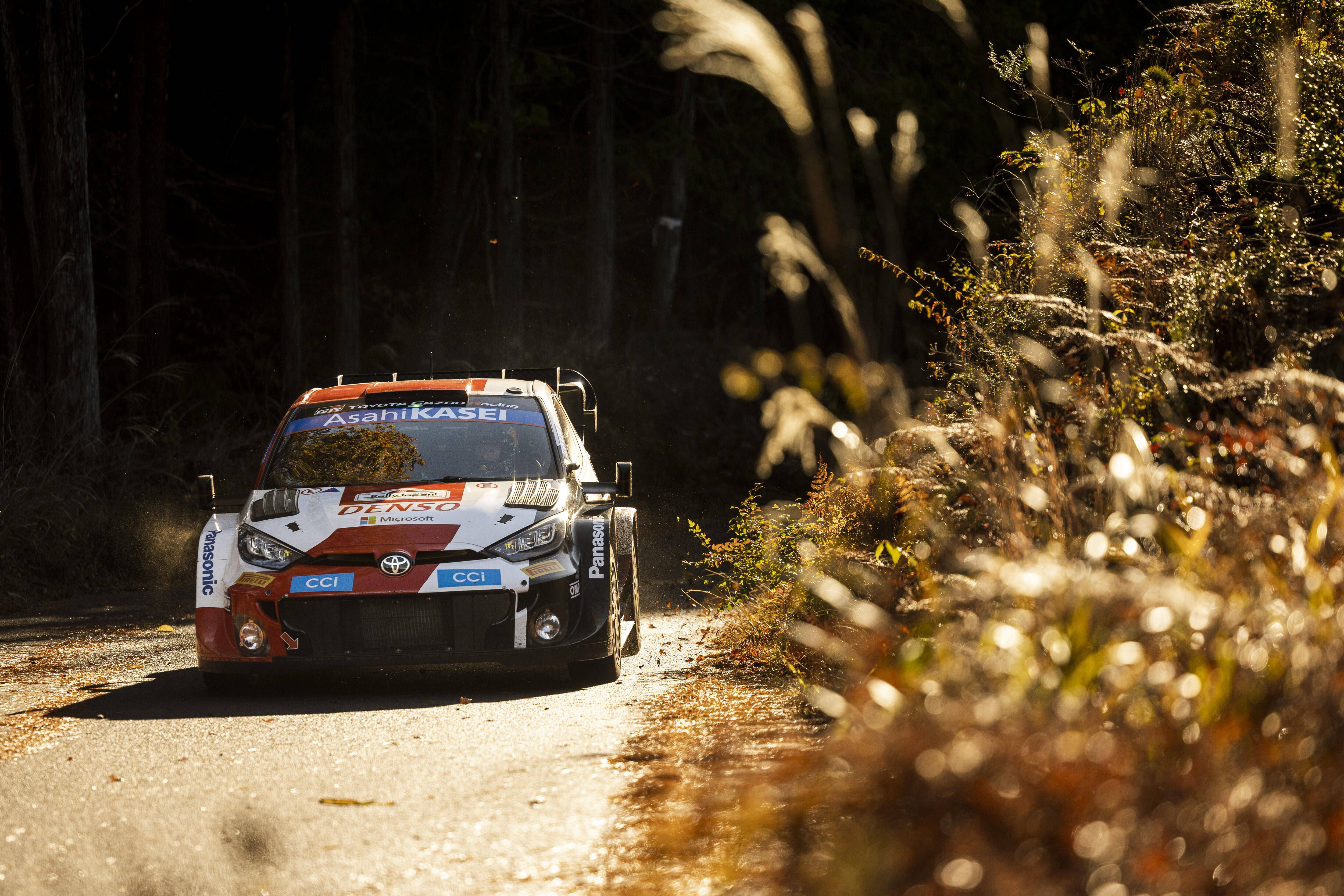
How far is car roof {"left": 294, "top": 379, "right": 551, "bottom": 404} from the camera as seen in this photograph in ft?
30.6

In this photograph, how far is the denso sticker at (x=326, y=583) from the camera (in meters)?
7.41

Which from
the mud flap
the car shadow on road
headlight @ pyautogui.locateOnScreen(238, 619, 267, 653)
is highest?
the mud flap

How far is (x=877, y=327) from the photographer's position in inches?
231

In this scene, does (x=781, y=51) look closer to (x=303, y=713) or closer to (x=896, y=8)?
(x=303, y=713)

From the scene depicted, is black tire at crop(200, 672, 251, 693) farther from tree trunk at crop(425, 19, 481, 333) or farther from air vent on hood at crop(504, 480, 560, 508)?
tree trunk at crop(425, 19, 481, 333)

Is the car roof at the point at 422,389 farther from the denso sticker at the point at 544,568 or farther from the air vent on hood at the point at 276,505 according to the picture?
the denso sticker at the point at 544,568

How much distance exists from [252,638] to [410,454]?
5.49 feet

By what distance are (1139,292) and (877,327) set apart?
1849 millimetres

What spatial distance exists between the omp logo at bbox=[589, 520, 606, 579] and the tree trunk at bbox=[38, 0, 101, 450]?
10.6m

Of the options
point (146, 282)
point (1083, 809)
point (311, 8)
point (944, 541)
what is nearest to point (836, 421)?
point (944, 541)

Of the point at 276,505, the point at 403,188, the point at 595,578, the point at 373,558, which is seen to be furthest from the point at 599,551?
the point at 403,188

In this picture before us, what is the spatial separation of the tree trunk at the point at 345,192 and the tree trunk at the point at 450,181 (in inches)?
115

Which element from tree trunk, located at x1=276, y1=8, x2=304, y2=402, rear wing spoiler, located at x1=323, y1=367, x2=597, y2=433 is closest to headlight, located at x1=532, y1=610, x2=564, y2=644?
rear wing spoiler, located at x1=323, y1=367, x2=597, y2=433

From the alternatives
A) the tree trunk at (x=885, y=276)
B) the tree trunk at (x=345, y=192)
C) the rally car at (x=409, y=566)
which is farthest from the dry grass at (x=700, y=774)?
the tree trunk at (x=345, y=192)
